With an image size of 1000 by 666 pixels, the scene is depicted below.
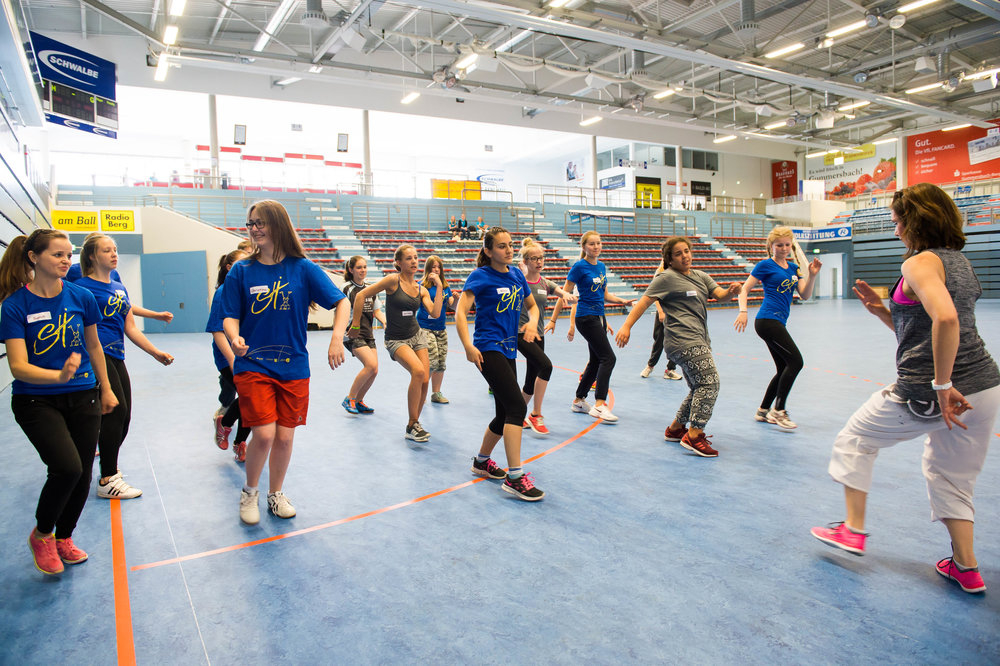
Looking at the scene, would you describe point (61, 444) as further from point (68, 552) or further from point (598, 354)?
point (598, 354)

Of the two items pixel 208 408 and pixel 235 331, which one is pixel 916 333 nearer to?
pixel 235 331

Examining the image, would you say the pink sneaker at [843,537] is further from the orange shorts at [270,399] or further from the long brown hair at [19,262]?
the long brown hair at [19,262]

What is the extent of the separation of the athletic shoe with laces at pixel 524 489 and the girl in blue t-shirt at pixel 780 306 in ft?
8.69

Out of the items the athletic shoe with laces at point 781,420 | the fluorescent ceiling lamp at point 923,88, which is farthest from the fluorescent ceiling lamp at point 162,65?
the fluorescent ceiling lamp at point 923,88

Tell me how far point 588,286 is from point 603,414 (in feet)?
4.01

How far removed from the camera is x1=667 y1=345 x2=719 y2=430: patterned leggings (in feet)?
14.7

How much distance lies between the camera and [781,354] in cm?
518

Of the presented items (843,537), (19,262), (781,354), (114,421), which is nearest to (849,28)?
(781,354)

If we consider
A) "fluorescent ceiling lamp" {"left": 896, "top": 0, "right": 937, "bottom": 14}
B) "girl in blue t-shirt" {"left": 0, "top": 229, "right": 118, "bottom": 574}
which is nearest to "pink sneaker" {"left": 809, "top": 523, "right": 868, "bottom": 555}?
"girl in blue t-shirt" {"left": 0, "top": 229, "right": 118, "bottom": 574}

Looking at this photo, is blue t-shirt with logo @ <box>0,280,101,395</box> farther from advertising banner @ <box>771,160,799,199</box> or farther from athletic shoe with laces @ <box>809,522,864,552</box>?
advertising banner @ <box>771,160,799,199</box>

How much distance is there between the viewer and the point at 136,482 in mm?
4070

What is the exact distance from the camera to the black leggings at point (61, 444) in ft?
8.59

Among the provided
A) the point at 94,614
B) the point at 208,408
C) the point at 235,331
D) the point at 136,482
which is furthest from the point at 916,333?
the point at 208,408

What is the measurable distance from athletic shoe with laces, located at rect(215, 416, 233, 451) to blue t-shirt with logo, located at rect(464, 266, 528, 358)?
7.39 ft
